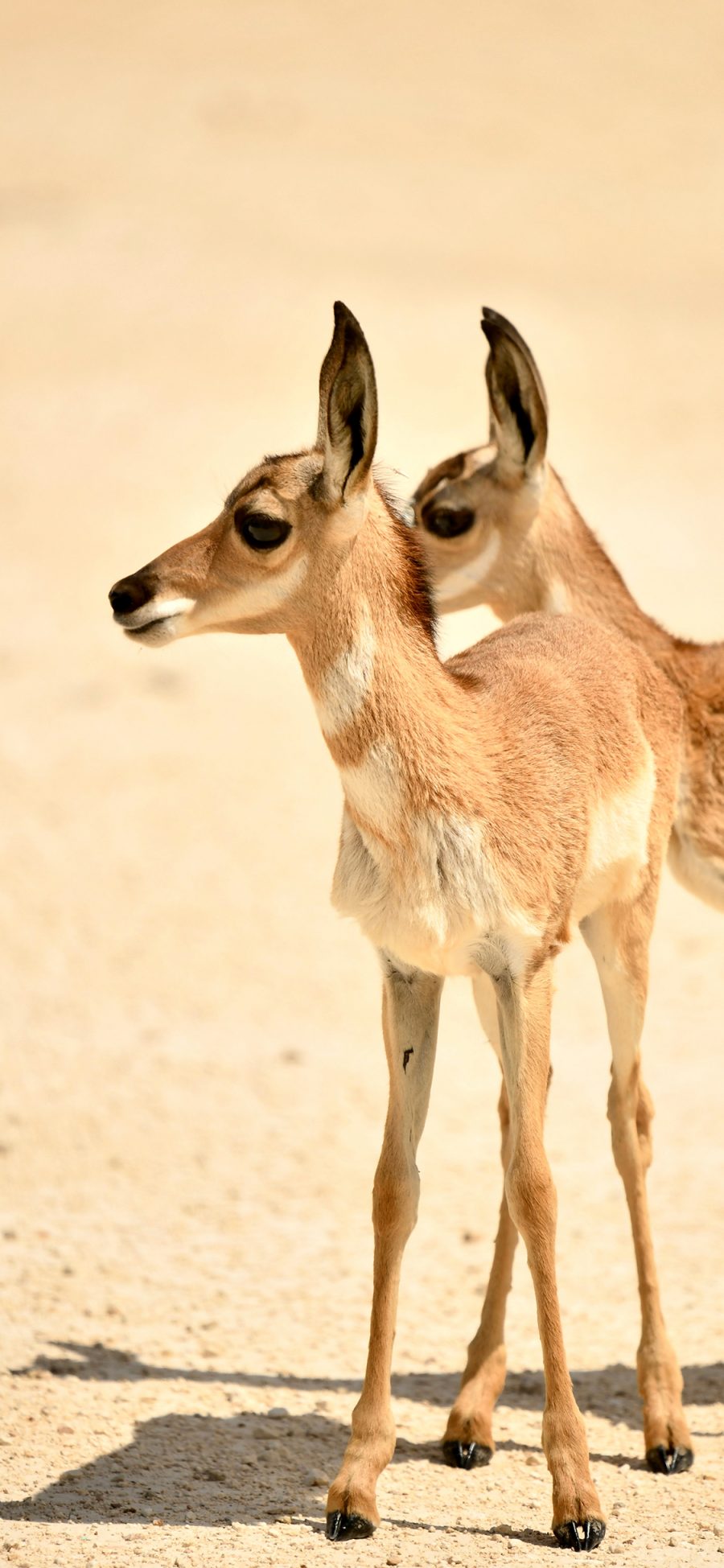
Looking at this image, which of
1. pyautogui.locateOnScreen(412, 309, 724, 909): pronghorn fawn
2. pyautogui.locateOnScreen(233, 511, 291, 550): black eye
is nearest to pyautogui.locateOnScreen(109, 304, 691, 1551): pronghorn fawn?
pyautogui.locateOnScreen(233, 511, 291, 550): black eye

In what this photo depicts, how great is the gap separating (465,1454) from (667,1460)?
0.75 m

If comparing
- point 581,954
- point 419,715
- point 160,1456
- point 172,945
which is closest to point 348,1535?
point 160,1456

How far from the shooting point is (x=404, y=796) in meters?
5.86

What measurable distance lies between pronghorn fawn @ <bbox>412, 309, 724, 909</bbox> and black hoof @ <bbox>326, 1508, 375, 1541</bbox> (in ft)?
12.7

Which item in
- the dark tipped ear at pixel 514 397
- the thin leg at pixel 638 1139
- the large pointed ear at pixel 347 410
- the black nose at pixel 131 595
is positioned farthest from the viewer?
the dark tipped ear at pixel 514 397

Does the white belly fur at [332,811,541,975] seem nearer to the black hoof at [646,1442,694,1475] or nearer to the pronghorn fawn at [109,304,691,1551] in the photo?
the pronghorn fawn at [109,304,691,1551]

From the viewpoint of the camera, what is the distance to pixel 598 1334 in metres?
8.51

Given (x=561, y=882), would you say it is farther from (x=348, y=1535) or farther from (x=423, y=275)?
(x=423, y=275)

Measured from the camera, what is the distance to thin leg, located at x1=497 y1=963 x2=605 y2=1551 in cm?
604

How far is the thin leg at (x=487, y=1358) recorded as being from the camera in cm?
706

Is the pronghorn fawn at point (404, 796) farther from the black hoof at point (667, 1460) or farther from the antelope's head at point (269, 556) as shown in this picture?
the black hoof at point (667, 1460)

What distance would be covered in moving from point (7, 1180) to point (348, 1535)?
168 inches

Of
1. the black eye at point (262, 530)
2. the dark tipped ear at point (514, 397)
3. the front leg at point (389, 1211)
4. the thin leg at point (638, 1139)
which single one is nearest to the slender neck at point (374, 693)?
the black eye at point (262, 530)

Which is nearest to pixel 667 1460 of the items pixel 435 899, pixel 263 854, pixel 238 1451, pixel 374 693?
pixel 238 1451
